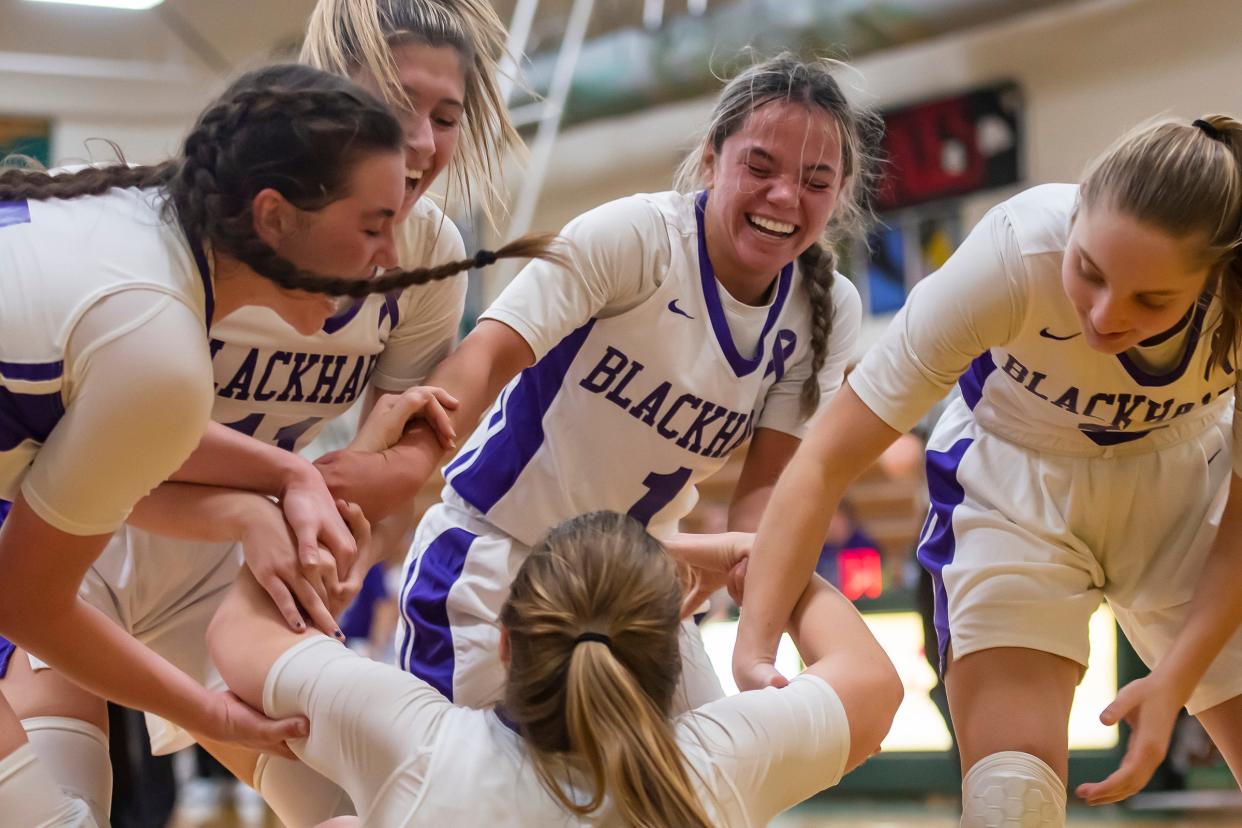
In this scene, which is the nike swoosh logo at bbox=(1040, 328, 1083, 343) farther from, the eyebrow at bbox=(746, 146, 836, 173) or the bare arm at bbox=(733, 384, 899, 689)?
the eyebrow at bbox=(746, 146, 836, 173)

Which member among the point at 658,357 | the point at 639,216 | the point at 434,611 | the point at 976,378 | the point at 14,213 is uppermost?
the point at 14,213

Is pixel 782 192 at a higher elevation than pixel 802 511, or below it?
higher

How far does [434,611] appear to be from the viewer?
2.47m

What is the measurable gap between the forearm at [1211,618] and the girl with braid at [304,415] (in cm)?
124

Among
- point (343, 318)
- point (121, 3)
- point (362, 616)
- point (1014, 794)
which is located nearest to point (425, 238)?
point (343, 318)

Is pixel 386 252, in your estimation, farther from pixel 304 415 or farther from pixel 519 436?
pixel 519 436

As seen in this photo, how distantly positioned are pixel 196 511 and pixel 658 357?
0.87m

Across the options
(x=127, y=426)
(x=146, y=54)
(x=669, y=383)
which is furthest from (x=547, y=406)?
(x=146, y=54)

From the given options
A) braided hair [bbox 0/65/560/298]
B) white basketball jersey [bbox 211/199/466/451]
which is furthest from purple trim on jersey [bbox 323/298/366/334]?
braided hair [bbox 0/65/560/298]

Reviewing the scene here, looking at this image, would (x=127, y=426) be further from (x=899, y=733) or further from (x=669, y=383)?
(x=899, y=733)

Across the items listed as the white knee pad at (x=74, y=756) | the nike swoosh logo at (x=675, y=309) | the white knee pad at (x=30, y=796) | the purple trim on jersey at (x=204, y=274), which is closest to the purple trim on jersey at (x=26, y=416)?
the purple trim on jersey at (x=204, y=274)

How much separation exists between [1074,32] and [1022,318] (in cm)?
632

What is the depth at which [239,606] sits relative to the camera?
183 cm

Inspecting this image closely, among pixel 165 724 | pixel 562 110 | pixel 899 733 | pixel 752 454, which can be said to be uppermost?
pixel 752 454
